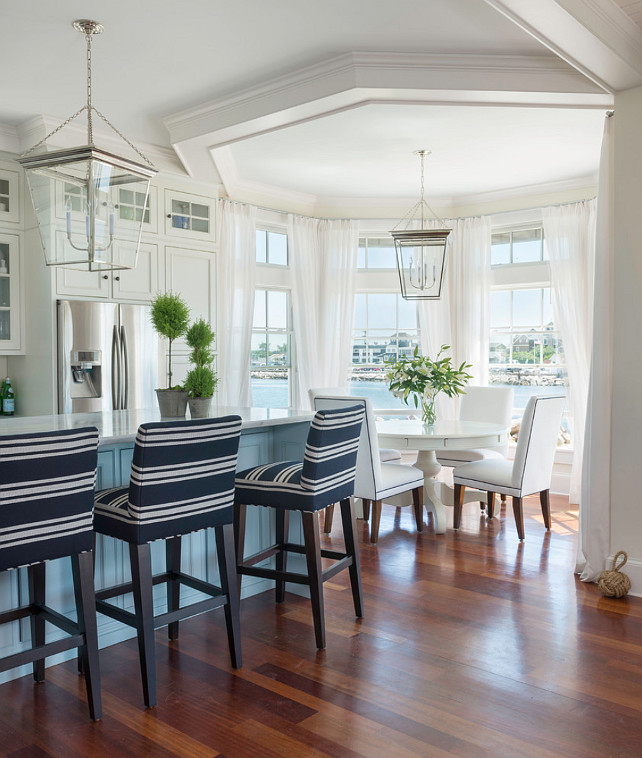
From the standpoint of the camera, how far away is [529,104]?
12.7ft

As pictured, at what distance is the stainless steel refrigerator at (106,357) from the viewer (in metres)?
4.45

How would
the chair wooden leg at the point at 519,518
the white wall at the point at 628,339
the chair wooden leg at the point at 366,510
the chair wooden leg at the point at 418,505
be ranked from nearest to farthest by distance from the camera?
the white wall at the point at 628,339 → the chair wooden leg at the point at 519,518 → the chair wooden leg at the point at 418,505 → the chair wooden leg at the point at 366,510

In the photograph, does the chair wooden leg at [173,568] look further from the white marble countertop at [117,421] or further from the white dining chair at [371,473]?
the white dining chair at [371,473]

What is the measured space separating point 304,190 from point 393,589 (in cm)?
399

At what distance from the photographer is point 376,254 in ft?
22.7

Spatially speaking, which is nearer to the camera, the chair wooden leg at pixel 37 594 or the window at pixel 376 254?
the chair wooden leg at pixel 37 594

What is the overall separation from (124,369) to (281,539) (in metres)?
1.90

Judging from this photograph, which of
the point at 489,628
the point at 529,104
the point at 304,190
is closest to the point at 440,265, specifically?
the point at 529,104

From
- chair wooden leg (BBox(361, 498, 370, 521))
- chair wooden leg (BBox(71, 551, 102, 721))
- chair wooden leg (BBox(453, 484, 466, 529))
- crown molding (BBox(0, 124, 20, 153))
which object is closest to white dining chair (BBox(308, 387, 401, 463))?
chair wooden leg (BBox(361, 498, 370, 521))

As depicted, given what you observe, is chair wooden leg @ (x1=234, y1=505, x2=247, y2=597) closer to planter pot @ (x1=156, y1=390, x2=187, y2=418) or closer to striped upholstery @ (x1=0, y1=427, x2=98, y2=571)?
planter pot @ (x1=156, y1=390, x2=187, y2=418)

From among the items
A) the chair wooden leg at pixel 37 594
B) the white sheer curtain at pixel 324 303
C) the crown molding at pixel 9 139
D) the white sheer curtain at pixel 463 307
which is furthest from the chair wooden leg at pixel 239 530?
the white sheer curtain at pixel 463 307

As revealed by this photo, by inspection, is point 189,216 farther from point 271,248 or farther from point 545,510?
point 545,510

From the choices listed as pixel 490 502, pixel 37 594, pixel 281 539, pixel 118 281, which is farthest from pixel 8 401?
pixel 490 502

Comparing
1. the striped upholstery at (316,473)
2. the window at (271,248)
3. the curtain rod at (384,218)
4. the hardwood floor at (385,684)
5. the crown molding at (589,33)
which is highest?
the crown molding at (589,33)
